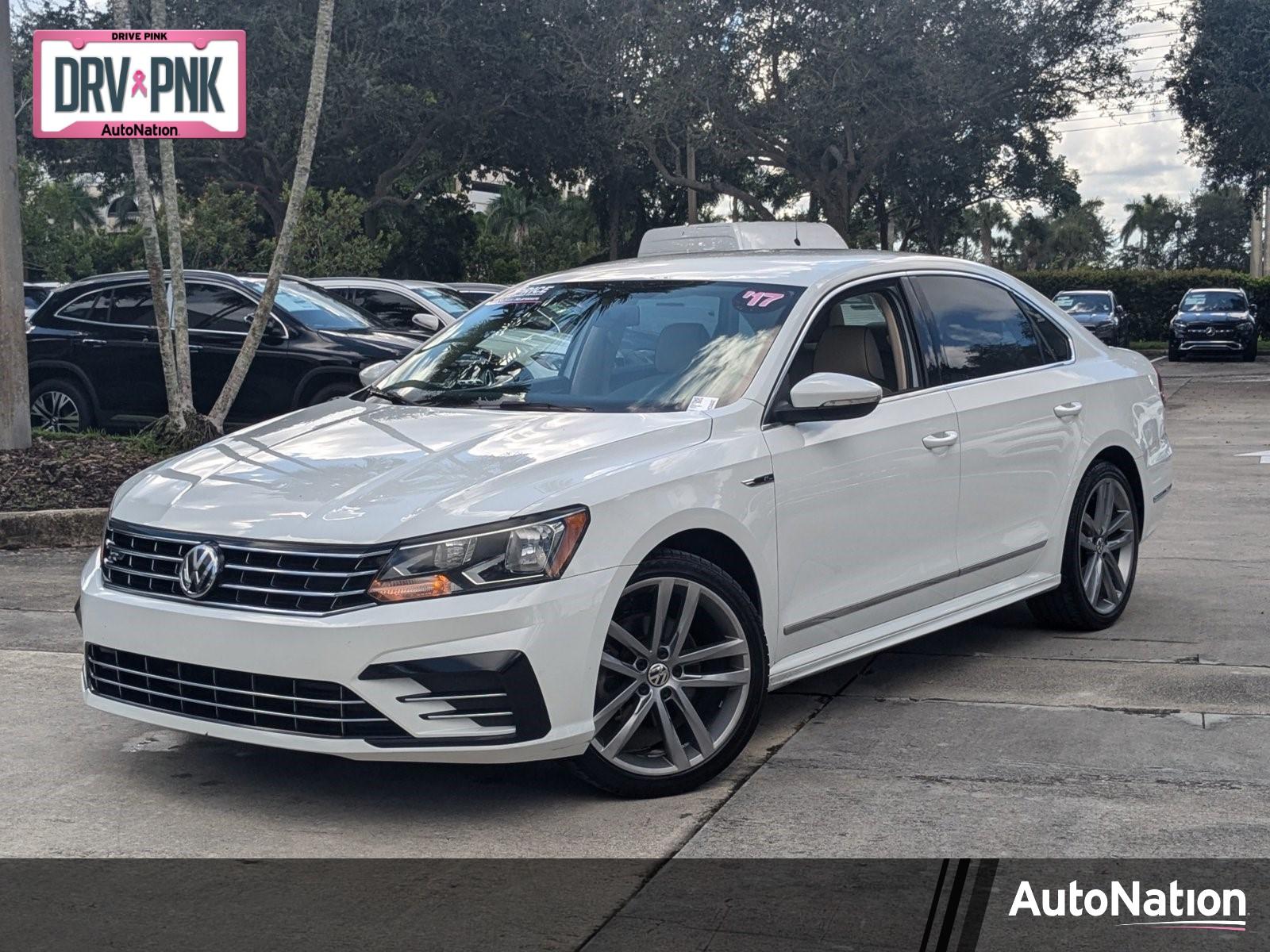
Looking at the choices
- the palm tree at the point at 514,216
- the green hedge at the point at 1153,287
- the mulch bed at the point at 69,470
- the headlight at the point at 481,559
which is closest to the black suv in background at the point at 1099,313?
the green hedge at the point at 1153,287

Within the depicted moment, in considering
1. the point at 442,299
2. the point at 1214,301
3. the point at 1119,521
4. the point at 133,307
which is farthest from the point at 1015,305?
the point at 1214,301

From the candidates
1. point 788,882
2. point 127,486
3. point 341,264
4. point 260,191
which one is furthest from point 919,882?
point 260,191

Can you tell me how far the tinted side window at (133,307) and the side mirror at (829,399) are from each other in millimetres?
9757

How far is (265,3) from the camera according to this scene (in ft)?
116

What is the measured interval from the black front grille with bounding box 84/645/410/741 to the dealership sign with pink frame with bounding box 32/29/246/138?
8.06 metres

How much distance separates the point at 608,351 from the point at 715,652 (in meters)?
1.38

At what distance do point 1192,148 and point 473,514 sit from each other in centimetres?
3348

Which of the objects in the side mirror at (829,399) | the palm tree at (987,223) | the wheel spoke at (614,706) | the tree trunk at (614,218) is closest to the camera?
the wheel spoke at (614,706)

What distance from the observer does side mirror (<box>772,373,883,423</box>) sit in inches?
207

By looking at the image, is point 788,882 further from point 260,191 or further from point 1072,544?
point 260,191

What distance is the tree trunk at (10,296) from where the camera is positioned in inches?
446

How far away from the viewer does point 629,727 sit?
4.71 m

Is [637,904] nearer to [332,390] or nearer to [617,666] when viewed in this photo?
[617,666]

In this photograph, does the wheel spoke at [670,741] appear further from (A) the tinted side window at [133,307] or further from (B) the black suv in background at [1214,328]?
(B) the black suv in background at [1214,328]
